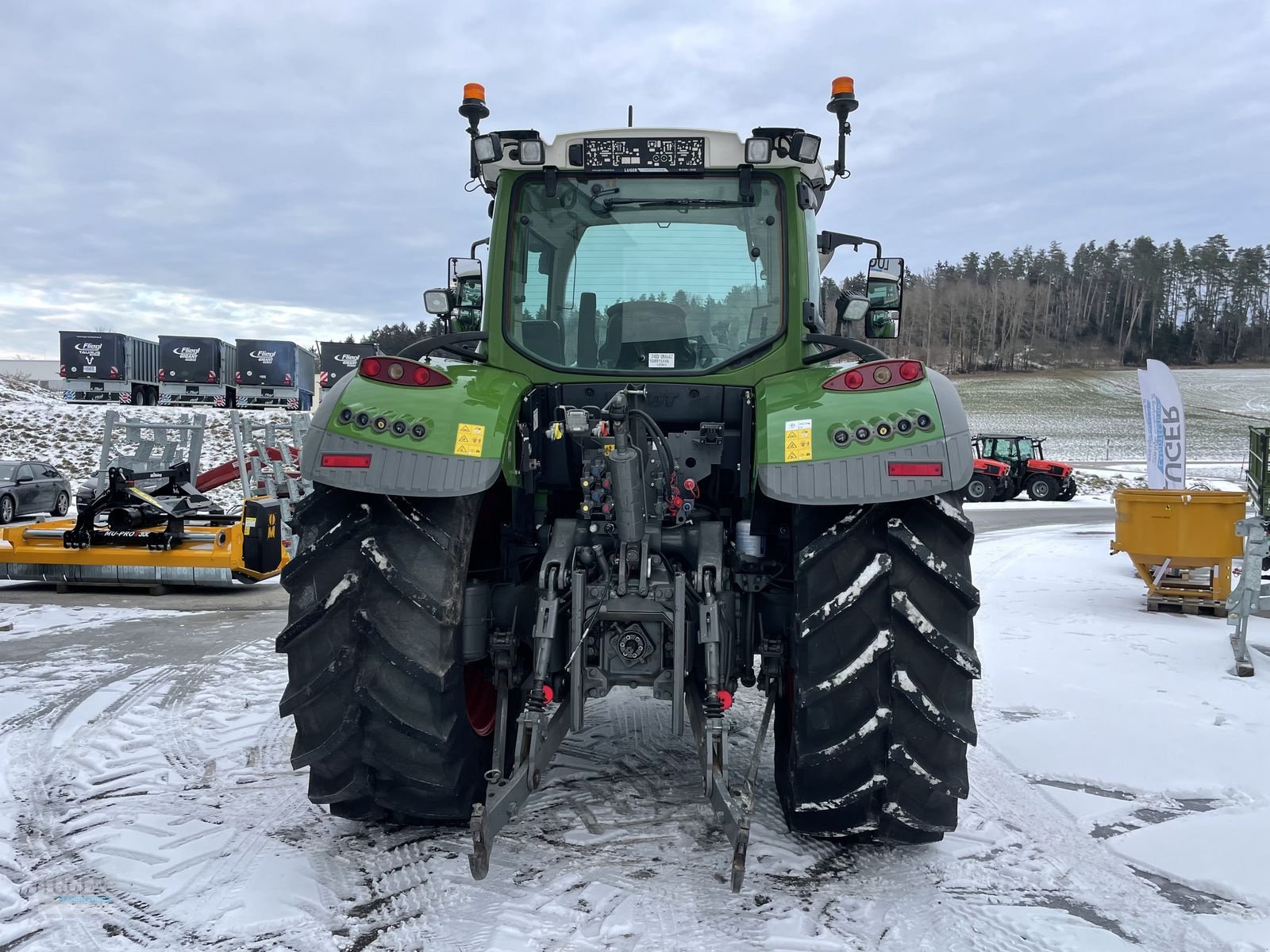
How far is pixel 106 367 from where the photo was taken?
32.9 metres

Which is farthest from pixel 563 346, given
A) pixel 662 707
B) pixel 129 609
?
pixel 129 609

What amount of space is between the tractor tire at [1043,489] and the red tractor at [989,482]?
2.39ft

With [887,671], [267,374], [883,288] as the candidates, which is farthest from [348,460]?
[267,374]

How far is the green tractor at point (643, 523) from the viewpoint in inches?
112

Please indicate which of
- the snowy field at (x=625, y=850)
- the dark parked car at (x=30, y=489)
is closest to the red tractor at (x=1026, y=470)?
the snowy field at (x=625, y=850)

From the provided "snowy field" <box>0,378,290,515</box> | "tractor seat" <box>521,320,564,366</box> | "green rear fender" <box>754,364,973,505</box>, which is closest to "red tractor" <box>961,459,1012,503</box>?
"snowy field" <box>0,378,290,515</box>

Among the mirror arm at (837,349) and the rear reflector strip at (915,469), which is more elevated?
the mirror arm at (837,349)

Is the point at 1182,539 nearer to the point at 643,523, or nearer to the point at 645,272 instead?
the point at 645,272

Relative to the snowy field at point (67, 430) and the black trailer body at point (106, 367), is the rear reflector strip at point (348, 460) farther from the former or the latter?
the black trailer body at point (106, 367)

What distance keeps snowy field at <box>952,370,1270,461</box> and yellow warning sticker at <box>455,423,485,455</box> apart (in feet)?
123

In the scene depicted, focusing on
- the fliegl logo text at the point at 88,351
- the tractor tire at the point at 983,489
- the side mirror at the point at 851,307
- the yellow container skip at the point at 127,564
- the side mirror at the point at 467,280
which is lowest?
the yellow container skip at the point at 127,564

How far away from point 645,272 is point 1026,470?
80.8 feet

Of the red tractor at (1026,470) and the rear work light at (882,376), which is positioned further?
the red tractor at (1026,470)

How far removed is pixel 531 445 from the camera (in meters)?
3.54
